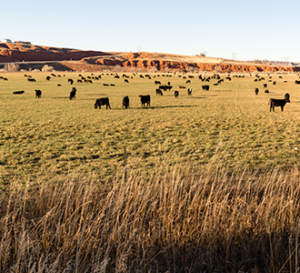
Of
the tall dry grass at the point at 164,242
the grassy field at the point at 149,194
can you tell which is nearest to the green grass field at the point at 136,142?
the grassy field at the point at 149,194

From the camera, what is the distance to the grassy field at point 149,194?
347cm

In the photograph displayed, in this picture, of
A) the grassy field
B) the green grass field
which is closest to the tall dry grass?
the grassy field

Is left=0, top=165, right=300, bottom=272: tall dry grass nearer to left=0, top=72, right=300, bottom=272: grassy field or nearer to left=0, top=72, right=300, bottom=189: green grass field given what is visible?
left=0, top=72, right=300, bottom=272: grassy field

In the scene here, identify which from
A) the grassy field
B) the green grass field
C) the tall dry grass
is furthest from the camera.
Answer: the green grass field

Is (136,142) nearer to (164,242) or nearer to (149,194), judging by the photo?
(149,194)

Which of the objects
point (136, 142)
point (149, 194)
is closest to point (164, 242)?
point (149, 194)

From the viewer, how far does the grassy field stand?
347 cm

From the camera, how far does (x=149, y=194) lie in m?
4.73

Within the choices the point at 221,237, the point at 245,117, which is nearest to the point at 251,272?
the point at 221,237

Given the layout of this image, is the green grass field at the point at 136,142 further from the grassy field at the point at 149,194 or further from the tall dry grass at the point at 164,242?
the tall dry grass at the point at 164,242

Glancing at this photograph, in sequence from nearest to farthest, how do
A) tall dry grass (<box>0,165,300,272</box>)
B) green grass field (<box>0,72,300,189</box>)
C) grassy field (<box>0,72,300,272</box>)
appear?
tall dry grass (<box>0,165,300,272</box>) < grassy field (<box>0,72,300,272</box>) < green grass field (<box>0,72,300,189</box>)

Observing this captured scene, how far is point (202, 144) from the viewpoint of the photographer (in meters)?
12.2

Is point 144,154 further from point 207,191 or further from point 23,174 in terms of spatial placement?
point 207,191

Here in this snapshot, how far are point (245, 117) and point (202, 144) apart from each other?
9.54m
